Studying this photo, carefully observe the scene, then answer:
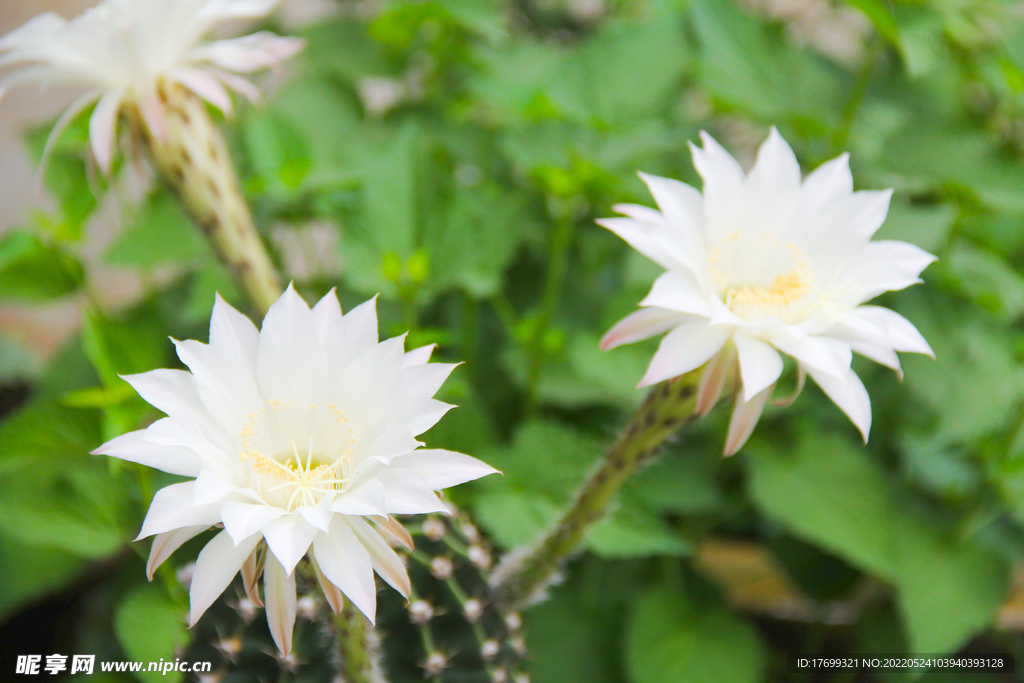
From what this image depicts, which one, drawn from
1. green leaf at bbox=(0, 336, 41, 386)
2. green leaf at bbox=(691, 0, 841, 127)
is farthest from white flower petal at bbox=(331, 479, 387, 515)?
green leaf at bbox=(0, 336, 41, 386)

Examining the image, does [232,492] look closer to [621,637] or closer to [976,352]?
[621,637]

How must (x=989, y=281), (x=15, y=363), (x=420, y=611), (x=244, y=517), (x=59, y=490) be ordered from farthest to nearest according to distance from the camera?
1. (x=15, y=363)
2. (x=989, y=281)
3. (x=59, y=490)
4. (x=420, y=611)
5. (x=244, y=517)

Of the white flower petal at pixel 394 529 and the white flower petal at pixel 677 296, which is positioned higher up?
the white flower petal at pixel 677 296

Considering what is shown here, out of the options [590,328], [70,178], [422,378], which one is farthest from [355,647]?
[70,178]

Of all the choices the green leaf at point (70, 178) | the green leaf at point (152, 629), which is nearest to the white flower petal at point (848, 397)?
the green leaf at point (152, 629)

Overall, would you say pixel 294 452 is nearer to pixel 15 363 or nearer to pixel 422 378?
pixel 422 378

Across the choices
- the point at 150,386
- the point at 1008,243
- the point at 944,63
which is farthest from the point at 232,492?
the point at 944,63

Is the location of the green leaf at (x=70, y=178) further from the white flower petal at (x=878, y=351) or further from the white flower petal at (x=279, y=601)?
the white flower petal at (x=878, y=351)
